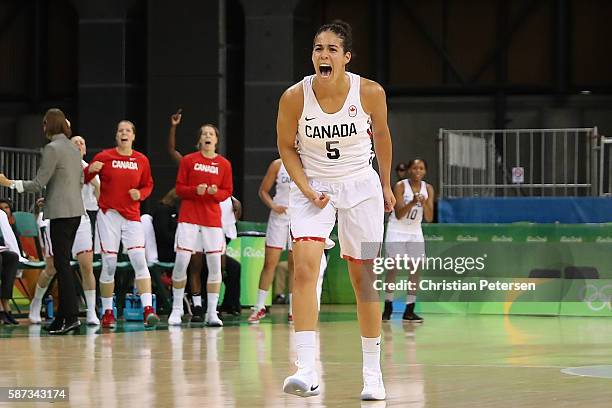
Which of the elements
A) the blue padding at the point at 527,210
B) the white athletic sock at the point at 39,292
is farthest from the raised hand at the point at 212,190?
the blue padding at the point at 527,210

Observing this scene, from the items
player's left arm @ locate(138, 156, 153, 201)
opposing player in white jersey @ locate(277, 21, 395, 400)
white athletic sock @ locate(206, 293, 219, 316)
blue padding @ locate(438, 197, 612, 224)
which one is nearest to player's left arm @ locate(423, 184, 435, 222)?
white athletic sock @ locate(206, 293, 219, 316)

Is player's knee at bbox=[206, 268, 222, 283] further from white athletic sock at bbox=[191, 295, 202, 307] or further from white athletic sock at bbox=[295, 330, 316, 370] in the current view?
white athletic sock at bbox=[295, 330, 316, 370]

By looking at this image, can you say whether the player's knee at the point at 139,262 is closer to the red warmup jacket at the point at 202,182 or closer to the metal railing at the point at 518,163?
the red warmup jacket at the point at 202,182

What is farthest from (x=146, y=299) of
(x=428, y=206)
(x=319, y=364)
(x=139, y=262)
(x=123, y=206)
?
(x=319, y=364)

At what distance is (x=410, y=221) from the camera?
636 inches

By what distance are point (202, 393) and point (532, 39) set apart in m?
18.8

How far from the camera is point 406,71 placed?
26.2 metres

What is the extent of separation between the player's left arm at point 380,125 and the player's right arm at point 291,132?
15.7 inches

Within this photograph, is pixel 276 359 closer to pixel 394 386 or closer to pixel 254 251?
pixel 394 386

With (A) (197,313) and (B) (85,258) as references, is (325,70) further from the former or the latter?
(A) (197,313)

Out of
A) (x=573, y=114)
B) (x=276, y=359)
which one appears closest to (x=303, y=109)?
(x=276, y=359)

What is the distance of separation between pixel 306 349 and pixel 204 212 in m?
7.58

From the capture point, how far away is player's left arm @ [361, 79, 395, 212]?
788 centimetres

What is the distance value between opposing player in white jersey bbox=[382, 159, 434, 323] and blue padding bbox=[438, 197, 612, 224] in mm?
3455
